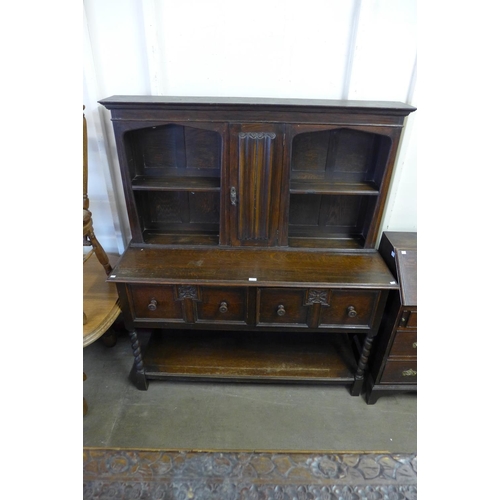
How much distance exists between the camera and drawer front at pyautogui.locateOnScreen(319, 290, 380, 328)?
156cm

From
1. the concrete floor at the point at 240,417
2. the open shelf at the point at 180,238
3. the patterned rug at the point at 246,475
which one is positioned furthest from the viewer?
the open shelf at the point at 180,238

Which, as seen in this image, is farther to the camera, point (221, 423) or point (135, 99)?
point (221, 423)

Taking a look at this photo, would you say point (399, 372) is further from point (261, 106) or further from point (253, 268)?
point (261, 106)

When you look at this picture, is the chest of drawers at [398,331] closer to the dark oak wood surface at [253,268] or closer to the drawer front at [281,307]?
the dark oak wood surface at [253,268]

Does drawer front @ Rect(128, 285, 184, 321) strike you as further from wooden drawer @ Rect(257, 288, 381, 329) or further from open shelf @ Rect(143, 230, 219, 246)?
wooden drawer @ Rect(257, 288, 381, 329)

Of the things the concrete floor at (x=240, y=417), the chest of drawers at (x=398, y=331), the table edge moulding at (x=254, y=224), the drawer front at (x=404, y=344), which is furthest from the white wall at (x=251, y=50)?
the concrete floor at (x=240, y=417)

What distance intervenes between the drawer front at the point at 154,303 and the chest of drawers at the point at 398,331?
3.49ft

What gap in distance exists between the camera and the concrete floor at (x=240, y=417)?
1.67 m

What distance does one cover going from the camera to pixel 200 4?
148 cm

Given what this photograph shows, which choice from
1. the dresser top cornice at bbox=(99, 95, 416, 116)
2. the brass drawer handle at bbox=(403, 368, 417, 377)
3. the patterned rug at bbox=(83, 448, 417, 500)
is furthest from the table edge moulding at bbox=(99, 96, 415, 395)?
the patterned rug at bbox=(83, 448, 417, 500)

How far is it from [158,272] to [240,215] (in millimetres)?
498
